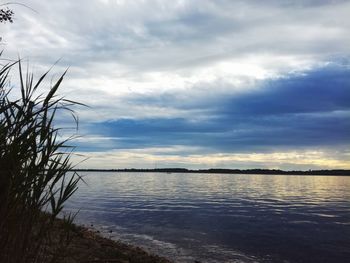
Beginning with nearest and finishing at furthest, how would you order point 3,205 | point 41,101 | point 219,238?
point 3,205 → point 41,101 → point 219,238

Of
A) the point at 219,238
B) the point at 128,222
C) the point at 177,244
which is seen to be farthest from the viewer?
the point at 128,222

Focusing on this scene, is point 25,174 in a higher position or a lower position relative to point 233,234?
higher

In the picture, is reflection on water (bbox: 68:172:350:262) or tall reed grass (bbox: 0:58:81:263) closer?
tall reed grass (bbox: 0:58:81:263)

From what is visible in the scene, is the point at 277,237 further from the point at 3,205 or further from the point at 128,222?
the point at 3,205

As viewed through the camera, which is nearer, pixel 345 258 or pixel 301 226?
pixel 345 258

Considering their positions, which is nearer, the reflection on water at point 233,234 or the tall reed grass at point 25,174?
the tall reed grass at point 25,174

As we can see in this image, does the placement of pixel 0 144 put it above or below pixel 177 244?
above

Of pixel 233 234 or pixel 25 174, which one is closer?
pixel 25 174

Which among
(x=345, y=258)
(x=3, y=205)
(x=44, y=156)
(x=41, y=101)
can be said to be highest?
(x=41, y=101)

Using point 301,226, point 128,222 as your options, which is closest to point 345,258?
point 301,226

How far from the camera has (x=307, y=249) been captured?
23656mm

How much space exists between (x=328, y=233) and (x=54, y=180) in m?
30.2

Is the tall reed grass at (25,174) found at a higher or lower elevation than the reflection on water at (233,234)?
higher

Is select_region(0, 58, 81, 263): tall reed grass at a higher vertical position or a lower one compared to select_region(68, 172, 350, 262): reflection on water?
higher
